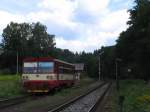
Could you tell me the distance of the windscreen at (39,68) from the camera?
135 ft

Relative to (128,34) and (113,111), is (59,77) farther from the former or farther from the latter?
(128,34)

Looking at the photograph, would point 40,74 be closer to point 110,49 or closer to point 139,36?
point 139,36

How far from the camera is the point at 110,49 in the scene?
175m

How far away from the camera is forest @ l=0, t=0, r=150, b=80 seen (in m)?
71.8

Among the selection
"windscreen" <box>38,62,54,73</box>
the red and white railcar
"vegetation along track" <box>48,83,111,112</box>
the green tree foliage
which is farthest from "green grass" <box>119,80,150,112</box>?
the green tree foliage

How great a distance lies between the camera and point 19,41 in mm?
168875

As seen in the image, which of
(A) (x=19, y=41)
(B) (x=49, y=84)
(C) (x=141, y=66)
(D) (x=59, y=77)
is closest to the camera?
(B) (x=49, y=84)

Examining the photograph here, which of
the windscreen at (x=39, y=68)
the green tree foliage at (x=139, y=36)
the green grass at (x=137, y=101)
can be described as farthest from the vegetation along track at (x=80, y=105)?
the green tree foliage at (x=139, y=36)

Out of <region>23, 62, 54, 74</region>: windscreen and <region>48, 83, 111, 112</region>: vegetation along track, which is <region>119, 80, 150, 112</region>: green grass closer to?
<region>48, 83, 111, 112</region>: vegetation along track

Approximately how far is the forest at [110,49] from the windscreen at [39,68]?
27718 millimetres

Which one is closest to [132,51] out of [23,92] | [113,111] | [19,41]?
[23,92]

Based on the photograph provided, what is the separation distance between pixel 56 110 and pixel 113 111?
120 inches

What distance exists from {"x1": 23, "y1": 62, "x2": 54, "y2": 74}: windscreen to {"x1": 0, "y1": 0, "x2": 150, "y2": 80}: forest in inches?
1091

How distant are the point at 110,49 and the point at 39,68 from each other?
134734mm
